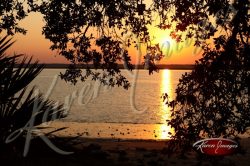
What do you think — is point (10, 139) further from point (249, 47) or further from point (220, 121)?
point (249, 47)

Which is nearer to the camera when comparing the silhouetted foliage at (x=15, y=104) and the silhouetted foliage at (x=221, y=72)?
the silhouetted foliage at (x=15, y=104)

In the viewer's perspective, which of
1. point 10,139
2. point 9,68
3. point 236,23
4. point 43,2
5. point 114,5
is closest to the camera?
point 10,139

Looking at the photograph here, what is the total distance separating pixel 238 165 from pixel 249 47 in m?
10.3

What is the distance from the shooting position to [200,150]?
31.4 feet

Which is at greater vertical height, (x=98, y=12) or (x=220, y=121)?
(x=98, y=12)

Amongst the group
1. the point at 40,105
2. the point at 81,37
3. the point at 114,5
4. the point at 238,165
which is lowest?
the point at 238,165

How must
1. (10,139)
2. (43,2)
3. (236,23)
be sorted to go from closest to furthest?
(10,139), (236,23), (43,2)

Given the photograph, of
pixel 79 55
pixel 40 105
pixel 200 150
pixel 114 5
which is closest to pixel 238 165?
pixel 200 150

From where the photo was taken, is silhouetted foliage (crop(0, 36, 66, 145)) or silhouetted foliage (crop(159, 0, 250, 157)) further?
silhouetted foliage (crop(159, 0, 250, 157))

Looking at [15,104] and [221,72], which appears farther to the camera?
[221,72]

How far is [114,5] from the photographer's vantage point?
30.4 ft

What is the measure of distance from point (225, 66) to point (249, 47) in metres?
0.58

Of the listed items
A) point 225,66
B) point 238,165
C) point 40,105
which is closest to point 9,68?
point 40,105

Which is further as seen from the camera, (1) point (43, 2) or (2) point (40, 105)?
(1) point (43, 2)
